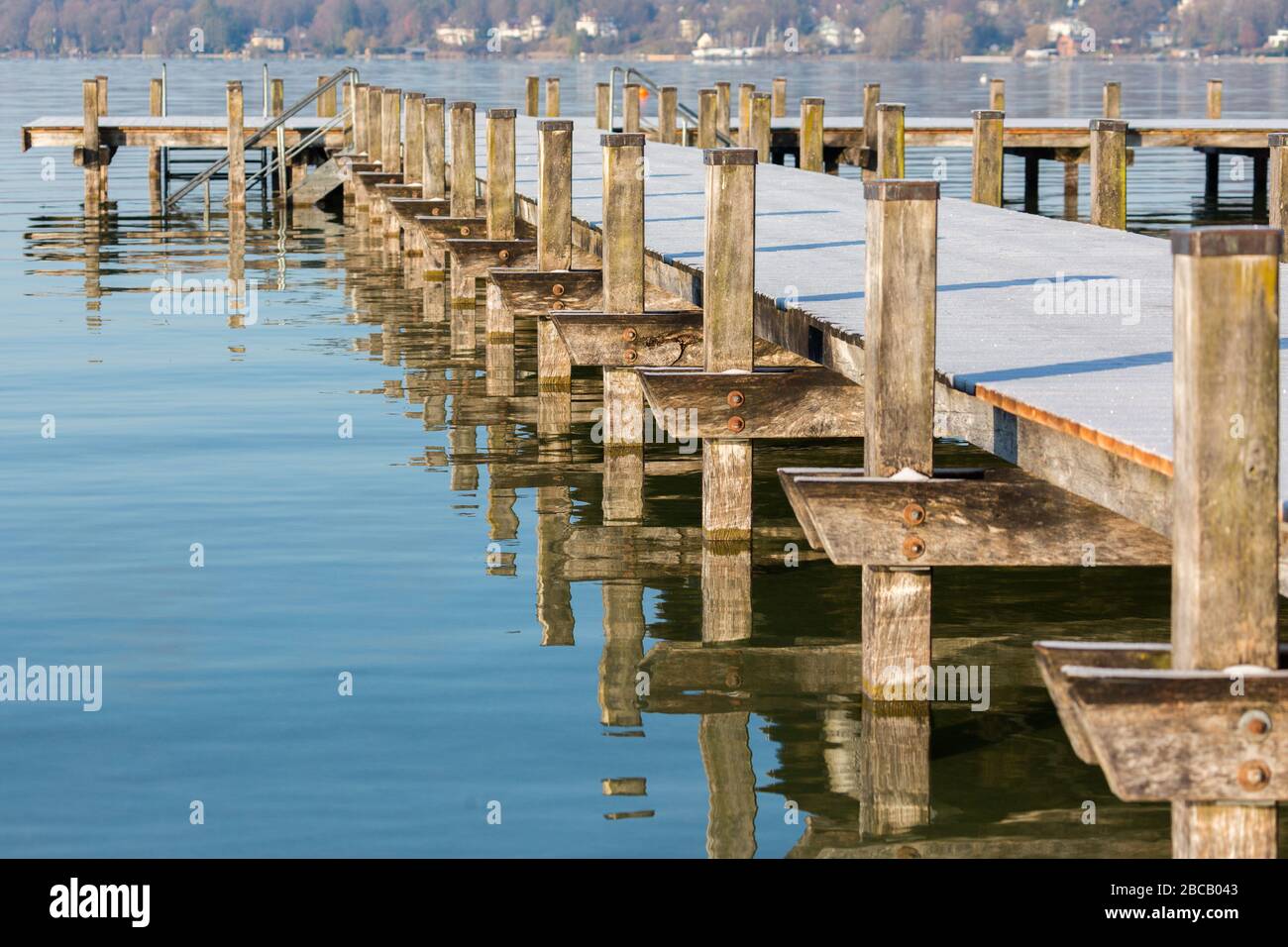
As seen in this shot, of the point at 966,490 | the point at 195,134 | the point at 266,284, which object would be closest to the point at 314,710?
the point at 966,490

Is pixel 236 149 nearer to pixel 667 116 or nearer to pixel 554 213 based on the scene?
pixel 667 116

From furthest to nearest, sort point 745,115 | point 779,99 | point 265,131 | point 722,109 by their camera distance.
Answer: point 779,99
point 265,131
point 745,115
point 722,109

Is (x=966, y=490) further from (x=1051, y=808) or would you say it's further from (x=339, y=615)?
(x=339, y=615)

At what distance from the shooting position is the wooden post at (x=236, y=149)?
101 feet

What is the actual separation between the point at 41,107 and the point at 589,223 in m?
61.2

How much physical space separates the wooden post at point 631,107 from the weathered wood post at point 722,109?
111 cm

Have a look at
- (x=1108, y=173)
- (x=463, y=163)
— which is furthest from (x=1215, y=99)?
(x=1108, y=173)

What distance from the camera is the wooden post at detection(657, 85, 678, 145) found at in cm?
3119

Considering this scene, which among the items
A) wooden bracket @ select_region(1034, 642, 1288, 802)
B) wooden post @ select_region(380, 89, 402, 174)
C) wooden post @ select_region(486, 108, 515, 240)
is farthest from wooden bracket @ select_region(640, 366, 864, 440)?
wooden post @ select_region(380, 89, 402, 174)

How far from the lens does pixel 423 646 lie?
9.58 m

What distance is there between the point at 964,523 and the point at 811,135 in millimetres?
20698

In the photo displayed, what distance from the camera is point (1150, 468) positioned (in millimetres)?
6375

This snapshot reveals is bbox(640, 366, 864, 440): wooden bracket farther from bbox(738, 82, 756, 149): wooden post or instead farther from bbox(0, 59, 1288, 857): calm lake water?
bbox(738, 82, 756, 149): wooden post

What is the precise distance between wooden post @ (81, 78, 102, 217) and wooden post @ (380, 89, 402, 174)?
7.26m
